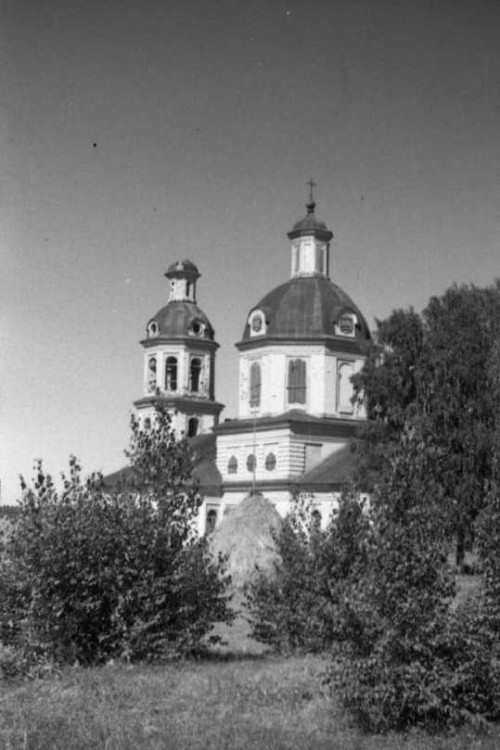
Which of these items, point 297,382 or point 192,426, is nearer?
point 297,382

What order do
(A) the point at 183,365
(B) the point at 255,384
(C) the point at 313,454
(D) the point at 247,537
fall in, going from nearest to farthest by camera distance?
(D) the point at 247,537 → (C) the point at 313,454 → (B) the point at 255,384 → (A) the point at 183,365

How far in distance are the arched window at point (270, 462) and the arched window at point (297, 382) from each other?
3.04 metres

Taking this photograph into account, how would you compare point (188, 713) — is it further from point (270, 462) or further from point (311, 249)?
point (311, 249)

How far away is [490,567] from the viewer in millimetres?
13352

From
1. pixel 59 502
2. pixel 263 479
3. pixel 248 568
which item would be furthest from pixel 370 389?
pixel 59 502

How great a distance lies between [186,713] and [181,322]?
2352 inches

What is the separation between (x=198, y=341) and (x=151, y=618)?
56.4 m

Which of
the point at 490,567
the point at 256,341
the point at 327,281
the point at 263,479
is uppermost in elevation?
the point at 327,281

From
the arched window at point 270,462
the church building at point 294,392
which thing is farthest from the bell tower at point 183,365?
the arched window at point 270,462

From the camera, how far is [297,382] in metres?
58.2

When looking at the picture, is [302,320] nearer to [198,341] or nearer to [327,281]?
[327,281]

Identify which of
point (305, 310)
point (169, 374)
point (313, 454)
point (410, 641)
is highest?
point (305, 310)

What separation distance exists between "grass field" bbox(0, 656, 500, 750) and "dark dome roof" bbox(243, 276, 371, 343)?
43323 mm

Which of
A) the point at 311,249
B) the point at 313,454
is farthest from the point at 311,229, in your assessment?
the point at 313,454
